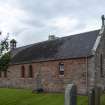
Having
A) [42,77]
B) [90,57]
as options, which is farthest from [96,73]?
[42,77]

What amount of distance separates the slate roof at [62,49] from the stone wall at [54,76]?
80cm

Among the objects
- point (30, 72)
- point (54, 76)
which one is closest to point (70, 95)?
point (54, 76)

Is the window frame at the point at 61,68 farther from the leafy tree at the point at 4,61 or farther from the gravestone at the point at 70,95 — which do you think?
the gravestone at the point at 70,95

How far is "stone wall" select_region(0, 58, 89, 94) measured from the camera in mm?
31500

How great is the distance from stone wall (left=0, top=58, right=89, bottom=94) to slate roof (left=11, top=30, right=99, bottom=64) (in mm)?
798

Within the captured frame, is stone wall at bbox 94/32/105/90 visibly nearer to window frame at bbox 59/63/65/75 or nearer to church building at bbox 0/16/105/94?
church building at bbox 0/16/105/94

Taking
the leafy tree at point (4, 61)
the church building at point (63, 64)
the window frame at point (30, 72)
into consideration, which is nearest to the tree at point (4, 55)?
the leafy tree at point (4, 61)

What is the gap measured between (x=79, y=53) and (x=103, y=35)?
364 cm

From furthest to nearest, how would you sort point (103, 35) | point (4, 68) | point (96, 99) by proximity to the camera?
point (103, 35), point (4, 68), point (96, 99)

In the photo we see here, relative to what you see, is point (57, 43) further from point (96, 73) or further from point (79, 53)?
point (96, 73)

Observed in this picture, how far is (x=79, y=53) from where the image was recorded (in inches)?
1296

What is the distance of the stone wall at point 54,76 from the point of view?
1240 inches

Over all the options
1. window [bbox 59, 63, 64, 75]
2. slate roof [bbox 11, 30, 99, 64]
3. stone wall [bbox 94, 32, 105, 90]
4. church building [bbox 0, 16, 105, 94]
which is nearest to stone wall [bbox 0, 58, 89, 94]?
church building [bbox 0, 16, 105, 94]

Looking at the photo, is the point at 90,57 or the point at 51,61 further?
the point at 51,61
